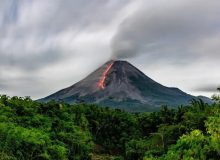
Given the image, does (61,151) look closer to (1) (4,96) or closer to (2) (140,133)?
(1) (4,96)

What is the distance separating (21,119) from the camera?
54688mm

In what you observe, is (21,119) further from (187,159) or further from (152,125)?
(152,125)

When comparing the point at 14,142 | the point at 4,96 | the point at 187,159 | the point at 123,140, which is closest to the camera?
the point at 187,159

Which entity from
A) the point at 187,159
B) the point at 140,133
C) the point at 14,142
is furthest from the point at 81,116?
the point at 187,159

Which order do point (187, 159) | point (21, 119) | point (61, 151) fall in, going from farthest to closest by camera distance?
point (21, 119)
point (61, 151)
point (187, 159)

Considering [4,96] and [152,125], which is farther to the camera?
[152,125]

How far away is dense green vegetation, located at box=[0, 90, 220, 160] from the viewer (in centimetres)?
2991

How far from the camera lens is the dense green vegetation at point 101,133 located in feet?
98.1

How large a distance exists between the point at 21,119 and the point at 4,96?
6113 mm

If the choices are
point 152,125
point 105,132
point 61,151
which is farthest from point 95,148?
point 61,151

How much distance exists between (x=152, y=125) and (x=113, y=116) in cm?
773

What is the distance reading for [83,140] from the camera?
62.2m

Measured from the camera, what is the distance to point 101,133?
90062 millimetres

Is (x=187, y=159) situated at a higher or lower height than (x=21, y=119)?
lower
